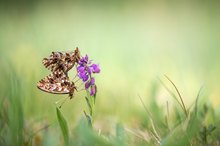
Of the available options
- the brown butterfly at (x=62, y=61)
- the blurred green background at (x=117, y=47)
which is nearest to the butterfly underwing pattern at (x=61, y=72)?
the brown butterfly at (x=62, y=61)

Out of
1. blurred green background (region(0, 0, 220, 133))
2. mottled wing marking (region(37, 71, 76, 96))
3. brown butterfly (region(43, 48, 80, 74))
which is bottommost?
blurred green background (region(0, 0, 220, 133))

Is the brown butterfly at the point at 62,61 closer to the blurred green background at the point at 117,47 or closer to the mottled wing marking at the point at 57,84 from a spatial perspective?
the mottled wing marking at the point at 57,84

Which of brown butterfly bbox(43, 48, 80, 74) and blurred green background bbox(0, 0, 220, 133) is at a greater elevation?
brown butterfly bbox(43, 48, 80, 74)

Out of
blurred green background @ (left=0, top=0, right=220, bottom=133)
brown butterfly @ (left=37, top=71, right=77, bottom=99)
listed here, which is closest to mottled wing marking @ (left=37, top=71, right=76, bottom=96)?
brown butterfly @ (left=37, top=71, right=77, bottom=99)

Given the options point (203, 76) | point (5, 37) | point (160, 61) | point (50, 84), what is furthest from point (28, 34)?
point (50, 84)

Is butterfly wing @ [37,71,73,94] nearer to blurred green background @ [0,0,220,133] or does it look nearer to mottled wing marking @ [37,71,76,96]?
mottled wing marking @ [37,71,76,96]

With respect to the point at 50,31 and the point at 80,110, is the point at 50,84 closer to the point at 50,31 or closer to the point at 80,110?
the point at 80,110

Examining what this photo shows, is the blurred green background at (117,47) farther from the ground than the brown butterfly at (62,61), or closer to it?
closer to it
